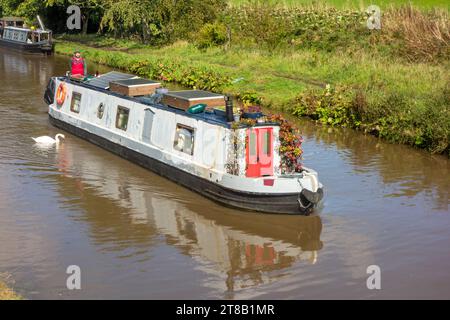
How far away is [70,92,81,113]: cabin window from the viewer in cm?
1956

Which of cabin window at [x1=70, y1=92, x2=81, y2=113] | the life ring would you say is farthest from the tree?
cabin window at [x1=70, y1=92, x2=81, y2=113]

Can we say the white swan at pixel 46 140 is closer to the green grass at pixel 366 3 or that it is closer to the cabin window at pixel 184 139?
the cabin window at pixel 184 139

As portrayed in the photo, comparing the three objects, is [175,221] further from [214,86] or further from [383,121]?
[214,86]

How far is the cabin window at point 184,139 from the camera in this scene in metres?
14.8

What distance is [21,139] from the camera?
19078mm

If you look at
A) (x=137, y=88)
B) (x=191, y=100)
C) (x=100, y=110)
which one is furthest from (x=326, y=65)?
(x=191, y=100)

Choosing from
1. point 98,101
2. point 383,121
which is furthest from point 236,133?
point 383,121

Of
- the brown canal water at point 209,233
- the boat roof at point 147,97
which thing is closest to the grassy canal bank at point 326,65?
the brown canal water at point 209,233

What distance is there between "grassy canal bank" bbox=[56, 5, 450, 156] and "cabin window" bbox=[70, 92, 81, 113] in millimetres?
6966

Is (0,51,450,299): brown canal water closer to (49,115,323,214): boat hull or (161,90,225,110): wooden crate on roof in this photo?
(49,115,323,214): boat hull

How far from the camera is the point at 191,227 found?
518 inches

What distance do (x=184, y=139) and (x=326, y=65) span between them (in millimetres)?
13603

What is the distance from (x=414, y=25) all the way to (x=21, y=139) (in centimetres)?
1662
